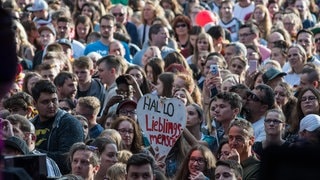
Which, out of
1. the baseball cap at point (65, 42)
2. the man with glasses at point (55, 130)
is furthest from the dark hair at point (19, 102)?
the baseball cap at point (65, 42)

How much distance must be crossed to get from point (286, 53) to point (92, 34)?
333cm

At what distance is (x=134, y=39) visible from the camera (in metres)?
19.1

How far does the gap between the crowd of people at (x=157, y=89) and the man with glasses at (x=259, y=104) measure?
12mm

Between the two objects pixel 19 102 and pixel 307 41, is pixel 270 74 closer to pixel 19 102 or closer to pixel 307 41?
pixel 307 41

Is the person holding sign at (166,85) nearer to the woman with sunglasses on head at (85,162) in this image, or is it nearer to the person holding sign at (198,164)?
the person holding sign at (198,164)

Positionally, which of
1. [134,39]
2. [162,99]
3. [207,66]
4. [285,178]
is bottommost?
[285,178]

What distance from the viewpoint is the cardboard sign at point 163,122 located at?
9.39m

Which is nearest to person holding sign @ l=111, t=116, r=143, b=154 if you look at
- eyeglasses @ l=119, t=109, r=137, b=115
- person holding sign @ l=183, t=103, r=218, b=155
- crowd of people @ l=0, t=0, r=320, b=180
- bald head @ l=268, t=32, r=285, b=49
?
crowd of people @ l=0, t=0, r=320, b=180

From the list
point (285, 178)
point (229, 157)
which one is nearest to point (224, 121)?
point (229, 157)

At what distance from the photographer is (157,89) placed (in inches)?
480

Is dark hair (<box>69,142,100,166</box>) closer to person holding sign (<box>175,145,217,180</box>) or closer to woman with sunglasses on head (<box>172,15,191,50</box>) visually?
person holding sign (<box>175,145,217,180</box>)

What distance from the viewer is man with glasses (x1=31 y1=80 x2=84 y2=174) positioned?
951 centimetres

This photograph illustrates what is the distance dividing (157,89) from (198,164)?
11.4ft

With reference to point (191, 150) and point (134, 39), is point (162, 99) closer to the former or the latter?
point (191, 150)
